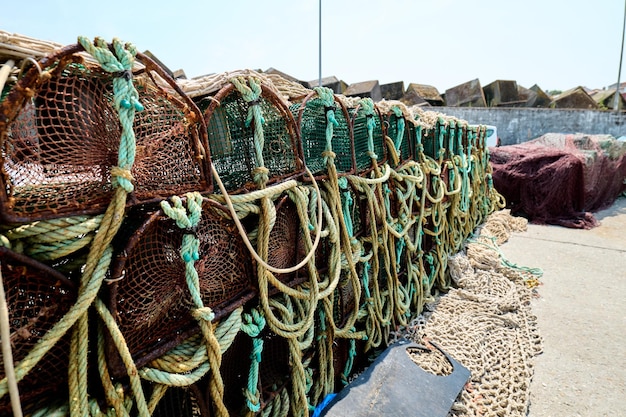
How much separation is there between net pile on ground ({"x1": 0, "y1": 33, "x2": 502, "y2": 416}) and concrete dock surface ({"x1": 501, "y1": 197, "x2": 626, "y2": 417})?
3.71 ft

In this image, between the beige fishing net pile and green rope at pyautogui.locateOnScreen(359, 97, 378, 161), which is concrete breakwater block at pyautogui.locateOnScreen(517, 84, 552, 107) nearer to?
the beige fishing net pile

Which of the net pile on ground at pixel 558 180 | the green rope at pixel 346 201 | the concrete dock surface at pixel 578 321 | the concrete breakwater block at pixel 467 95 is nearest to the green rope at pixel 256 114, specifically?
the green rope at pixel 346 201

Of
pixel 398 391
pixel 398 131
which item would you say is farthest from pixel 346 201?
pixel 398 391

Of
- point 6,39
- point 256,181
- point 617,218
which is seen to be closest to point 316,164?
point 256,181

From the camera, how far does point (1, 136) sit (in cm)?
77

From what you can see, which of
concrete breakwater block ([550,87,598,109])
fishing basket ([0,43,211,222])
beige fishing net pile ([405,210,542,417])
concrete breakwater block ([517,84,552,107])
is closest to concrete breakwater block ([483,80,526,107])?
concrete breakwater block ([517,84,552,107])

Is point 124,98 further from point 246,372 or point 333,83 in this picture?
point 333,83

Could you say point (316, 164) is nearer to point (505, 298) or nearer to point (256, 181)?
point (256, 181)

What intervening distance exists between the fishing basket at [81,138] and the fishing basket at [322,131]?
67cm

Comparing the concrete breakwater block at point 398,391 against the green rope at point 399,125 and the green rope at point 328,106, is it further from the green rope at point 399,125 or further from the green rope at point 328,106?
the green rope at point 399,125

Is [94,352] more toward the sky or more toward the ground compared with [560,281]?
more toward the sky

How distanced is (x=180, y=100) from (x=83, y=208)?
16.4 inches

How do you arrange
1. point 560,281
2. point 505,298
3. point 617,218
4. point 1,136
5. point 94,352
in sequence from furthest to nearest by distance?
1. point 617,218
2. point 560,281
3. point 505,298
4. point 94,352
5. point 1,136

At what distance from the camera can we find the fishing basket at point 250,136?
1335 mm
